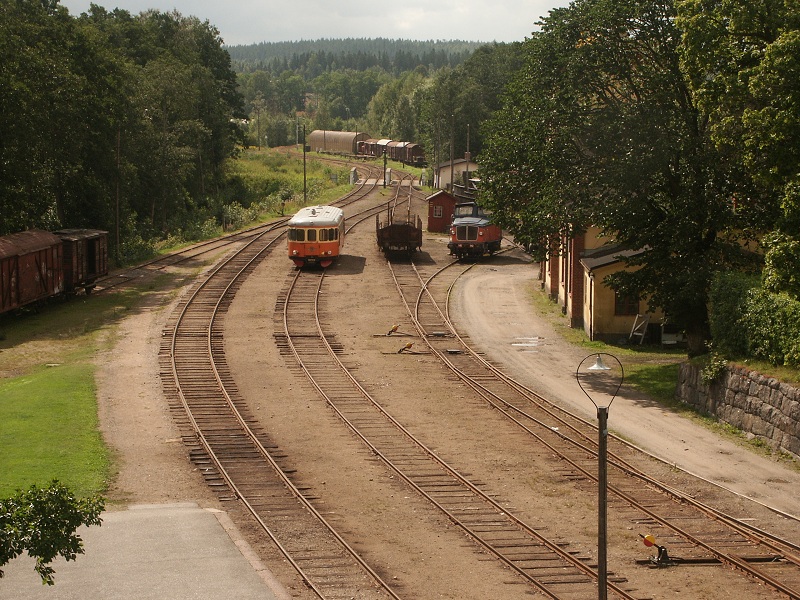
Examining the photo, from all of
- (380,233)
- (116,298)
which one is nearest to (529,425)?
(116,298)

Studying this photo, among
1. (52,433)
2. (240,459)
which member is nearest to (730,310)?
(240,459)

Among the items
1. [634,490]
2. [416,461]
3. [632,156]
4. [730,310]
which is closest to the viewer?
[634,490]

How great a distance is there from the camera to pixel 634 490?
19.7 meters

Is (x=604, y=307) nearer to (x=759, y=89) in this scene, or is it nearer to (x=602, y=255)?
(x=602, y=255)

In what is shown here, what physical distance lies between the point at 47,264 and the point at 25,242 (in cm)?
147

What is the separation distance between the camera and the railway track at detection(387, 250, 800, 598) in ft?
52.6

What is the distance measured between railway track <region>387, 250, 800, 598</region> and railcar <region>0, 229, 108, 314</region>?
1548cm

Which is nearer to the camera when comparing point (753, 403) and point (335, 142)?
point (753, 403)

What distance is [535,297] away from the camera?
142 ft


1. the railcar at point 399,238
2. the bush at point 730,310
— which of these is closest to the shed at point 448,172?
the railcar at point 399,238

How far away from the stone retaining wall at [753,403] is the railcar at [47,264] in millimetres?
24202

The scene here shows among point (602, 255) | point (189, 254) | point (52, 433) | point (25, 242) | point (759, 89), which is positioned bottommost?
point (52, 433)

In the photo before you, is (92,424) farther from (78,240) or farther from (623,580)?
(78,240)

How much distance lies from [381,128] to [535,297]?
156500mm
